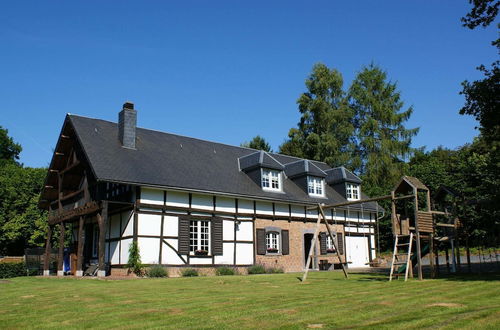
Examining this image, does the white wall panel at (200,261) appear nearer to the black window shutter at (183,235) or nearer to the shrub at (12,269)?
the black window shutter at (183,235)

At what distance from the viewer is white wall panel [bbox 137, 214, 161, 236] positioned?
65.1 ft

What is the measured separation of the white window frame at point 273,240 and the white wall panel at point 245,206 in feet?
5.40

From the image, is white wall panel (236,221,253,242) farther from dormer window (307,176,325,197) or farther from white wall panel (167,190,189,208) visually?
dormer window (307,176,325,197)

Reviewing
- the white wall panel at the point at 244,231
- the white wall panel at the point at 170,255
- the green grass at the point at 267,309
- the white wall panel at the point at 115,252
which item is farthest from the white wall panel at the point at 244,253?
the green grass at the point at 267,309

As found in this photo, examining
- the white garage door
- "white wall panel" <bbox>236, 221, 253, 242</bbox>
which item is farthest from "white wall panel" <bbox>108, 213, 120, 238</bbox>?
the white garage door

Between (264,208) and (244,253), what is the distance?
2590 millimetres

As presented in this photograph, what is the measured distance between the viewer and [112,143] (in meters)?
22.5

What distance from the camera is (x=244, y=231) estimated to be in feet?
75.9

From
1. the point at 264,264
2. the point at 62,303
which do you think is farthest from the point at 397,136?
the point at 62,303

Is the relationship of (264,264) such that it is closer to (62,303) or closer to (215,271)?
(215,271)

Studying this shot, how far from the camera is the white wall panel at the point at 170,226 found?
20484 mm

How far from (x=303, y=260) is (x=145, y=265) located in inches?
362

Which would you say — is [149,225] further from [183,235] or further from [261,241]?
[261,241]

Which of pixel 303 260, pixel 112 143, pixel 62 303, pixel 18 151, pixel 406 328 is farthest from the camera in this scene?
pixel 18 151
